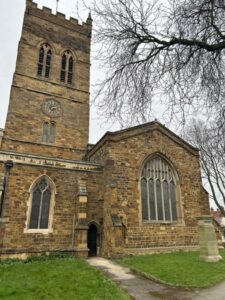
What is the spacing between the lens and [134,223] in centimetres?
1448

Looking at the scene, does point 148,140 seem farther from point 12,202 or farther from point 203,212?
point 12,202

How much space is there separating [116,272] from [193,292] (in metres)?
3.58

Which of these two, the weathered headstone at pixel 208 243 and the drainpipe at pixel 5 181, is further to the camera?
the drainpipe at pixel 5 181

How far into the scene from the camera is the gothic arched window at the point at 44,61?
2366 centimetres

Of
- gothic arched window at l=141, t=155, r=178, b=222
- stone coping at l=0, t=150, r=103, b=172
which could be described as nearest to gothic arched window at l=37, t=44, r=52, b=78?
stone coping at l=0, t=150, r=103, b=172

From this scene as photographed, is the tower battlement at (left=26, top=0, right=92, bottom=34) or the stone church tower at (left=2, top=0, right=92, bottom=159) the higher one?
the tower battlement at (left=26, top=0, right=92, bottom=34)

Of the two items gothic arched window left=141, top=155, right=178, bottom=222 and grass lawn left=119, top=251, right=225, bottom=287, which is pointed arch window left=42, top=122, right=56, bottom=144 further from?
grass lawn left=119, top=251, right=225, bottom=287

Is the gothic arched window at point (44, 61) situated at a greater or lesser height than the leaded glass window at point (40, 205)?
greater

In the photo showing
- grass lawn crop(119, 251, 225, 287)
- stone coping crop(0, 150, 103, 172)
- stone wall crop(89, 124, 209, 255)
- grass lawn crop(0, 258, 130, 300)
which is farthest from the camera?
stone wall crop(89, 124, 209, 255)

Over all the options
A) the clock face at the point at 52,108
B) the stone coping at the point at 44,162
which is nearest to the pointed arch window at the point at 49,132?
the clock face at the point at 52,108

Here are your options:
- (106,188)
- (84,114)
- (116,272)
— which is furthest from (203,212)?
(84,114)

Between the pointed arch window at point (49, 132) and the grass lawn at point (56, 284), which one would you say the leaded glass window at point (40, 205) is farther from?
the pointed arch window at point (49, 132)

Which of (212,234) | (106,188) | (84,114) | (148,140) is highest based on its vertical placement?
(84,114)

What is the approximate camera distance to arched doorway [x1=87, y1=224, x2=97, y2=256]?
14.5m
